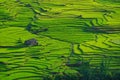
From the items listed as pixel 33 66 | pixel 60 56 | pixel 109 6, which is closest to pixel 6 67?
pixel 33 66

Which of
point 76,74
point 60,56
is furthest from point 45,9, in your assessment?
point 76,74

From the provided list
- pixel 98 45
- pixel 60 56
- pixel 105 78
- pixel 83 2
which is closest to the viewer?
pixel 105 78

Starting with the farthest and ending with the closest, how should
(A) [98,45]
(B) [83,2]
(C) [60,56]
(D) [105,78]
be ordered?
(B) [83,2], (A) [98,45], (C) [60,56], (D) [105,78]

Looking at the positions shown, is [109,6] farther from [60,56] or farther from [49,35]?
[60,56]

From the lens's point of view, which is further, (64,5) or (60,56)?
(64,5)

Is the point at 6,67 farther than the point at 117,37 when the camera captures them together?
No

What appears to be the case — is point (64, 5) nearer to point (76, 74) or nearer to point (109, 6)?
point (109, 6)
